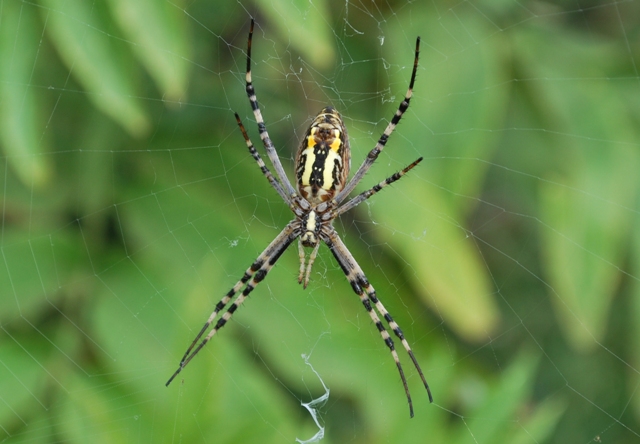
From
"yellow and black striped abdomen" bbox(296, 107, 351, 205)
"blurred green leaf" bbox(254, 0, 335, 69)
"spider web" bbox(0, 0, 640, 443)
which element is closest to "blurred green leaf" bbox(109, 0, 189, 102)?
"spider web" bbox(0, 0, 640, 443)

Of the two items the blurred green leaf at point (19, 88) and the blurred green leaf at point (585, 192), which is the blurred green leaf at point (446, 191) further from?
the blurred green leaf at point (19, 88)

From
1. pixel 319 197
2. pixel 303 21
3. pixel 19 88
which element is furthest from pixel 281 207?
pixel 19 88

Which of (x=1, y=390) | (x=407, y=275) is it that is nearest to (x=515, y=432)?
(x=407, y=275)

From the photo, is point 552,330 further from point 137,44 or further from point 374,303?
point 137,44

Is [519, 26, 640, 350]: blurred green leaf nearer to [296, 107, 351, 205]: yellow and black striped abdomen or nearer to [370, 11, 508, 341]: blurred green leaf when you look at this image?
[370, 11, 508, 341]: blurred green leaf

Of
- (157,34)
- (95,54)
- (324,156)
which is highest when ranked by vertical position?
(157,34)

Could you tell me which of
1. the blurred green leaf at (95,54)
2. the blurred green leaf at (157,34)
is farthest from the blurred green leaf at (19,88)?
the blurred green leaf at (157,34)

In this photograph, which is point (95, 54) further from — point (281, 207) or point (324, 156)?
point (281, 207)
